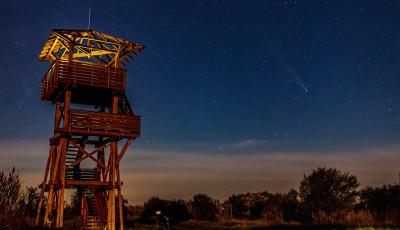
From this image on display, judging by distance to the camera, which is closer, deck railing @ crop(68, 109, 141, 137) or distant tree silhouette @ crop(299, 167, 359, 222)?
deck railing @ crop(68, 109, 141, 137)

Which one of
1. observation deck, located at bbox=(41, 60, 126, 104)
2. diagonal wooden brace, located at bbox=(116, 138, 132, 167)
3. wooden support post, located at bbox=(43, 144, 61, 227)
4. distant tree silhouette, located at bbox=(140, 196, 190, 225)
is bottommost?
distant tree silhouette, located at bbox=(140, 196, 190, 225)

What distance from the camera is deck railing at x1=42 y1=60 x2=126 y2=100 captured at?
25812 millimetres

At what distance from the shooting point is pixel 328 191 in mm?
46656

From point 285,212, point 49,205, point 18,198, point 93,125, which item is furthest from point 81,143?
point 285,212

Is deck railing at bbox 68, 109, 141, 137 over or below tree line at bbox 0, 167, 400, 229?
over

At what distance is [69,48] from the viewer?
89.8 ft

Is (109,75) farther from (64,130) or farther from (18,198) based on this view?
(18,198)

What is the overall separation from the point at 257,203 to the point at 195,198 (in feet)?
27.2

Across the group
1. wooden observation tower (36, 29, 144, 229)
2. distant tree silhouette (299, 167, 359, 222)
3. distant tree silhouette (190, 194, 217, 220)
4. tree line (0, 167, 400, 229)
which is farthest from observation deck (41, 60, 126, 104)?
distant tree silhouette (299, 167, 359, 222)

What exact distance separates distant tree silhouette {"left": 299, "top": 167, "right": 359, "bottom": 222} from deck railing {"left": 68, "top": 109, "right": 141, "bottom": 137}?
27521 mm

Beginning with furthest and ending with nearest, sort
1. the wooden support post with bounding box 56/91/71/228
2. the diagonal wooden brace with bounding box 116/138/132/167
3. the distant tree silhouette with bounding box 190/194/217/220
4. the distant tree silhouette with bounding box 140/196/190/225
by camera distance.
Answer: the distant tree silhouette with bounding box 190/194/217/220 < the distant tree silhouette with bounding box 140/196/190/225 < the diagonal wooden brace with bounding box 116/138/132/167 < the wooden support post with bounding box 56/91/71/228

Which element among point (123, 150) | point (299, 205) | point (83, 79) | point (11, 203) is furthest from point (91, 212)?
point (299, 205)

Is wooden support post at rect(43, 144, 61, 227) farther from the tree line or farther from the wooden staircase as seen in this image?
the tree line

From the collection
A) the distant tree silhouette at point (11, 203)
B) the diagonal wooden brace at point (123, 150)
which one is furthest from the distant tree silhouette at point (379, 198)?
the distant tree silhouette at point (11, 203)
